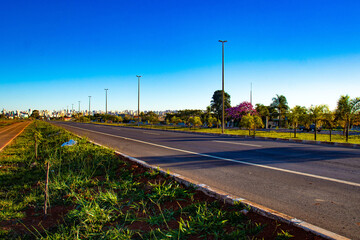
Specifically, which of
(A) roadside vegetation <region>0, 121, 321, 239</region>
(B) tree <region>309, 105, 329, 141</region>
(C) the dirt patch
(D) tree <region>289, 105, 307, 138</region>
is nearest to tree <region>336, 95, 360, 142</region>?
(B) tree <region>309, 105, 329, 141</region>

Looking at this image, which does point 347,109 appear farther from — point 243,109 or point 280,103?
point 280,103

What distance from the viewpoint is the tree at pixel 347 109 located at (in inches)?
690

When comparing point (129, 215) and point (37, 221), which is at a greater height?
point (129, 215)

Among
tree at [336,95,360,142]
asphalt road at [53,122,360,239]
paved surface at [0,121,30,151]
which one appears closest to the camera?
asphalt road at [53,122,360,239]

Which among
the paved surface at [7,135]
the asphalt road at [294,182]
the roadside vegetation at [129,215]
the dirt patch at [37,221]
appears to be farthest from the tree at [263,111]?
the dirt patch at [37,221]

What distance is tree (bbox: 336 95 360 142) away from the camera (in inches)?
690

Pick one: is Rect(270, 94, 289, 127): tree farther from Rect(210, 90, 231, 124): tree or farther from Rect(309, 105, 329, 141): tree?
Rect(309, 105, 329, 141): tree

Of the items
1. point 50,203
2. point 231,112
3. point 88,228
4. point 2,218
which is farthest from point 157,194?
point 231,112

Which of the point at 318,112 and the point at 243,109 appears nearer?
the point at 318,112

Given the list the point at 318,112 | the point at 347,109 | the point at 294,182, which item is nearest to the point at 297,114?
the point at 318,112

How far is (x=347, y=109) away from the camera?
1770 centimetres

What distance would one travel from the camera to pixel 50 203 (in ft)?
14.3

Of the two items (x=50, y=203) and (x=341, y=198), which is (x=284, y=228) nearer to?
(x=341, y=198)

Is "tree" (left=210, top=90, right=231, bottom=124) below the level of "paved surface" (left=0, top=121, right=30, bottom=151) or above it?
above
